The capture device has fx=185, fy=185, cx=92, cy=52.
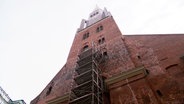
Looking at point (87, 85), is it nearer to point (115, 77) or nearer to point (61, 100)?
point (115, 77)

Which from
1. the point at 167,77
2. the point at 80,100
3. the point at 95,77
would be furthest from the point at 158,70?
the point at 80,100

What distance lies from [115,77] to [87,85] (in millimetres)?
1812

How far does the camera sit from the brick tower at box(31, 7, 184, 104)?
9.64 metres

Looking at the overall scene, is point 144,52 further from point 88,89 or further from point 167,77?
point 88,89

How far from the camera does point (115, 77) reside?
1100cm

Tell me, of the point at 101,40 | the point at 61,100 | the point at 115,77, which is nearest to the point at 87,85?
the point at 115,77

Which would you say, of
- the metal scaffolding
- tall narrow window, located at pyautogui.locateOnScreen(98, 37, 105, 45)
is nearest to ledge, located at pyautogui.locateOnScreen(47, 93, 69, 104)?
the metal scaffolding

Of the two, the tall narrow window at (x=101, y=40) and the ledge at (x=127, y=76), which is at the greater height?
the tall narrow window at (x=101, y=40)

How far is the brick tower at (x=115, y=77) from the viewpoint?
964 cm

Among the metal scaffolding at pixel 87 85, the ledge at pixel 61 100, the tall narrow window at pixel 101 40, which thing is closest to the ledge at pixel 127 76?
the metal scaffolding at pixel 87 85

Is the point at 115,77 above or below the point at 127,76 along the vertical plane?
above

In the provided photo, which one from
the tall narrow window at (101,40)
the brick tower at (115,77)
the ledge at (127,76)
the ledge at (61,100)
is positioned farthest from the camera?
the tall narrow window at (101,40)

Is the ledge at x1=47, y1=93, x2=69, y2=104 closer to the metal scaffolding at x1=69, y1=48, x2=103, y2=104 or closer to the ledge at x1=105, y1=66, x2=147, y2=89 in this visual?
the metal scaffolding at x1=69, y1=48, x2=103, y2=104

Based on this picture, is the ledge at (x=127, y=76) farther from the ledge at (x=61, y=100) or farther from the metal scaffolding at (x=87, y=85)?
the ledge at (x=61, y=100)
